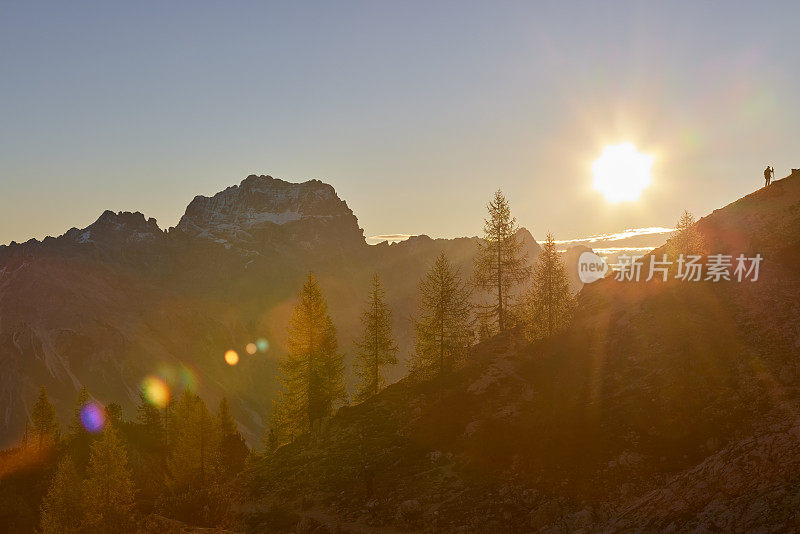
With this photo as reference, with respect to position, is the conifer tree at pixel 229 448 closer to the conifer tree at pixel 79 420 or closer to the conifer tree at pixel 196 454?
the conifer tree at pixel 196 454

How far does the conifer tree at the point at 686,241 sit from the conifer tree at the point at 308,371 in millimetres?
31110

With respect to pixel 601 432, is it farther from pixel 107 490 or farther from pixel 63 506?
pixel 63 506

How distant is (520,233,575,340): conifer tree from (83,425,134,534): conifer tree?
2952 centimetres

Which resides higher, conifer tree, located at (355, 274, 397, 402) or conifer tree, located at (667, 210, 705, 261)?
conifer tree, located at (667, 210, 705, 261)

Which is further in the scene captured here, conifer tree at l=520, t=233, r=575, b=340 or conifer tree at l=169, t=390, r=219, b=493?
conifer tree at l=169, t=390, r=219, b=493

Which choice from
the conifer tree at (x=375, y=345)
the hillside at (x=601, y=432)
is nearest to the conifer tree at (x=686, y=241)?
the hillside at (x=601, y=432)

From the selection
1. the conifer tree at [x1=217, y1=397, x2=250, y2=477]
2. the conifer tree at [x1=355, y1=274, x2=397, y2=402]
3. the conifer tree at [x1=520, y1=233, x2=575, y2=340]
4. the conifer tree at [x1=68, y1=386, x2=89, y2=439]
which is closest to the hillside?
the conifer tree at [x1=520, y1=233, x2=575, y2=340]

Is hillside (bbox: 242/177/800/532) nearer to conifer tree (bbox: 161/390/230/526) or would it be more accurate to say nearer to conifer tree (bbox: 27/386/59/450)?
conifer tree (bbox: 161/390/230/526)

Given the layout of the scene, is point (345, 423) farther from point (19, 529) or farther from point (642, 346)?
point (19, 529)

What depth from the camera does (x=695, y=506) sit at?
62.2ft

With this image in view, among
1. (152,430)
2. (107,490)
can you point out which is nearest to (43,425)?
(152,430)

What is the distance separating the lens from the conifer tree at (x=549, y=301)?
41.3 m

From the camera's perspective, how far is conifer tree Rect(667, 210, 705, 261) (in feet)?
149

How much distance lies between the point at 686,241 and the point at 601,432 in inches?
1033
